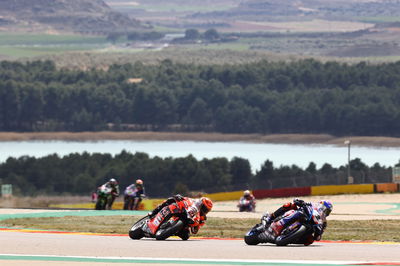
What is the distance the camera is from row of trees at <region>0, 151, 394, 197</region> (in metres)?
104

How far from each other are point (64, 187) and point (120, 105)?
9051cm

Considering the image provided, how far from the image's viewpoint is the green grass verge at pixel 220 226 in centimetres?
2884

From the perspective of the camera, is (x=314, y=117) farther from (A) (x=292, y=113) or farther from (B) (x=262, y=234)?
(B) (x=262, y=234)

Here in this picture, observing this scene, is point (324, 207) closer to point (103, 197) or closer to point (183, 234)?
point (183, 234)

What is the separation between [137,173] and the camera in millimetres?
107500

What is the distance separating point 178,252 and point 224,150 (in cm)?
13351

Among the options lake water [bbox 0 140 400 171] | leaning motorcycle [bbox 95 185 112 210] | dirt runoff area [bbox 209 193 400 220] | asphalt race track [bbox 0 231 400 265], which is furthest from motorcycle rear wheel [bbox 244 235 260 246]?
lake water [bbox 0 140 400 171]

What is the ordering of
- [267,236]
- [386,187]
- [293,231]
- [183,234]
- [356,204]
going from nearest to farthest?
[293,231]
[267,236]
[183,234]
[356,204]
[386,187]

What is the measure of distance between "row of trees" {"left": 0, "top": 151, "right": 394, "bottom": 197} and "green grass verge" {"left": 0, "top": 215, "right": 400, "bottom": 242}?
62.8 meters

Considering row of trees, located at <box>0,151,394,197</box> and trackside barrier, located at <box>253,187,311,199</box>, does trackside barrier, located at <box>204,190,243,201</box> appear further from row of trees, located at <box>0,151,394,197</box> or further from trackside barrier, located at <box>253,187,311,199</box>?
row of trees, located at <box>0,151,394,197</box>

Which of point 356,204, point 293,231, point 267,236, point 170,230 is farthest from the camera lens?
point 356,204

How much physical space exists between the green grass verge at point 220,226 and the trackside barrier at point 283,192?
3823 centimetres

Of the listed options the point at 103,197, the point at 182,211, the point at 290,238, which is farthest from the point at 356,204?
the point at 290,238

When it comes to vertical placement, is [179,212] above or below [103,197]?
above
